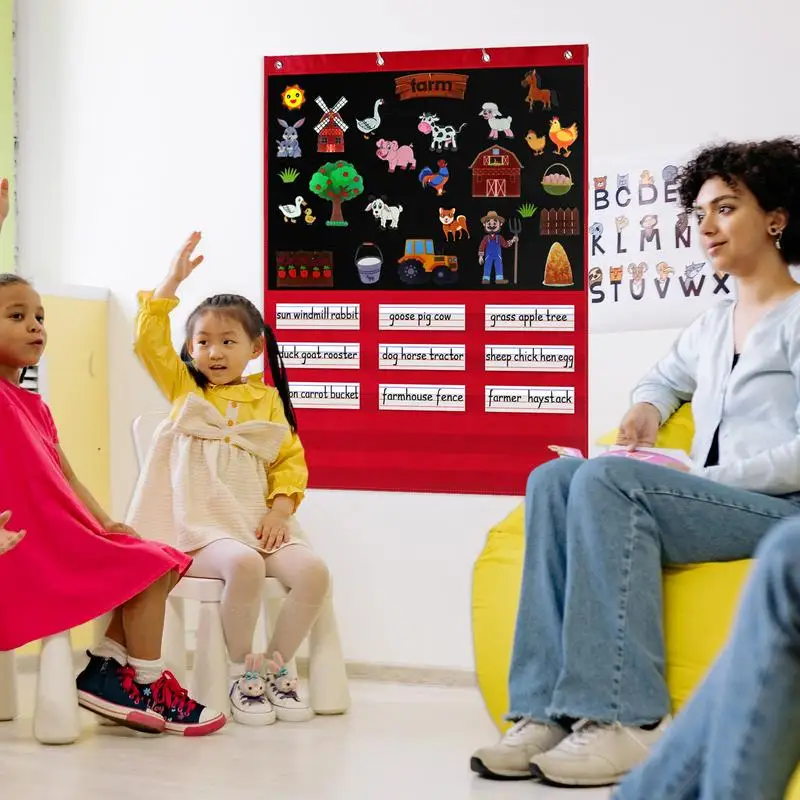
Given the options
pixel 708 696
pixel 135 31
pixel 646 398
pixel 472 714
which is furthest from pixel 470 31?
pixel 708 696

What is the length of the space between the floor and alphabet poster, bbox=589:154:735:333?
1.01 m

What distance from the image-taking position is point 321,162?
10.3 ft

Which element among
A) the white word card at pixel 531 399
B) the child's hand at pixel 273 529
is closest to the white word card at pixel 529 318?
the white word card at pixel 531 399

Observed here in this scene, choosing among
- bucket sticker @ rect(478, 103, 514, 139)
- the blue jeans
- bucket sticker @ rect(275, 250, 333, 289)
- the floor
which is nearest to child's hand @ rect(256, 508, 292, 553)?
the floor

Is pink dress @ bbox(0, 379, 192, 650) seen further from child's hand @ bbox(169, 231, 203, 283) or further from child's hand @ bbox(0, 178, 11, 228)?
child's hand @ bbox(169, 231, 203, 283)

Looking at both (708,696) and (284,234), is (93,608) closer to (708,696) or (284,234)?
(284,234)

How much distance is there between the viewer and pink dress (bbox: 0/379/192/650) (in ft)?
7.41

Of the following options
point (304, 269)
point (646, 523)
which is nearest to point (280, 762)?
point (646, 523)

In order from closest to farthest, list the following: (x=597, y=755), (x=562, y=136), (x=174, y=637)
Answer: (x=597, y=755)
(x=174, y=637)
(x=562, y=136)

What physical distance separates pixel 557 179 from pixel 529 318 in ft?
1.10

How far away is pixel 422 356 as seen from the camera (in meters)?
3.07

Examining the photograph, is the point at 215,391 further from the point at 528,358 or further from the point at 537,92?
the point at 537,92

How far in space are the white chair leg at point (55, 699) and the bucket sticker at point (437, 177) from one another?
141 cm

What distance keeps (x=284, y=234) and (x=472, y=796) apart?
1.65m
